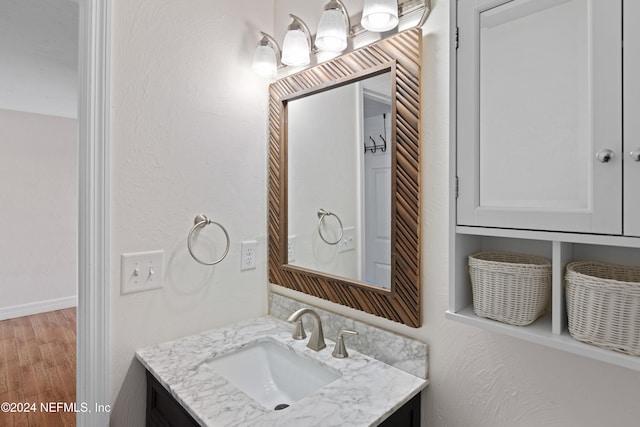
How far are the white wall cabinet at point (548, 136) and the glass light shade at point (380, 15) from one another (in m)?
0.30

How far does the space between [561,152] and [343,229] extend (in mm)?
745

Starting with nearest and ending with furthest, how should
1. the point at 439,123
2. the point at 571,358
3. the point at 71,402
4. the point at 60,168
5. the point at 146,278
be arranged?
the point at 571,358 → the point at 439,123 → the point at 146,278 → the point at 71,402 → the point at 60,168

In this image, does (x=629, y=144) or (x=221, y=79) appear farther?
(x=221, y=79)

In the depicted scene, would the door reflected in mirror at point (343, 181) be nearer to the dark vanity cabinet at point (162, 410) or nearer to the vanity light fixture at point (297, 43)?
→ the vanity light fixture at point (297, 43)

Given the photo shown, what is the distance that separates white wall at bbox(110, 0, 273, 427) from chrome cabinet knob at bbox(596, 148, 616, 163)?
1170 millimetres

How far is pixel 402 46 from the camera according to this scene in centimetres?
104

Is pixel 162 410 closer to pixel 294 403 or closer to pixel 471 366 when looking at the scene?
pixel 294 403

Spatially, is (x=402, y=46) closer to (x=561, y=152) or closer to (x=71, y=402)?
(x=561, y=152)

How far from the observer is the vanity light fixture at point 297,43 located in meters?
1.29

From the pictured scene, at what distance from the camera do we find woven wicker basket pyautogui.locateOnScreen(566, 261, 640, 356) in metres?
0.58

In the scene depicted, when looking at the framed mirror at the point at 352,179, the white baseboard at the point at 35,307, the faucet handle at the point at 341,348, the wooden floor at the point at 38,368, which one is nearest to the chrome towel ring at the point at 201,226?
the framed mirror at the point at 352,179

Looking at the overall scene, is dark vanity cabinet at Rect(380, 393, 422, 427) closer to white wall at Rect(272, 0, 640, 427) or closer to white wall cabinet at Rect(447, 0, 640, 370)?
white wall at Rect(272, 0, 640, 427)

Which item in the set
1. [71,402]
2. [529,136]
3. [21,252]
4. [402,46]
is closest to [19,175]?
[21,252]

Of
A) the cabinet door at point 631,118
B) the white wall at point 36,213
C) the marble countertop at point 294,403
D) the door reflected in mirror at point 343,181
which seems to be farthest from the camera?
the white wall at point 36,213
